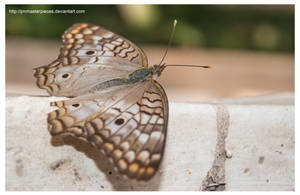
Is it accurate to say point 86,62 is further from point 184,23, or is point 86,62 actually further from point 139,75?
point 184,23

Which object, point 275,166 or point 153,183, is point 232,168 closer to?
point 275,166

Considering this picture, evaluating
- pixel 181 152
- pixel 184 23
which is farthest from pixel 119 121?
pixel 184 23

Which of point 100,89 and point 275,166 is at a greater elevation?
point 100,89

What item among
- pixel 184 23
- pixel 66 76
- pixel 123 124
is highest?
pixel 184 23

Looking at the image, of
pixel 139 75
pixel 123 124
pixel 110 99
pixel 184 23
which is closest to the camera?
pixel 123 124

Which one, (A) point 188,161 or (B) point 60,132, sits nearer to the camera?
(B) point 60,132

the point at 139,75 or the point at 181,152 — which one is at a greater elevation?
the point at 139,75
